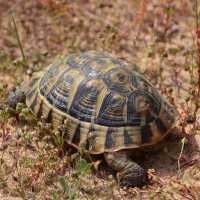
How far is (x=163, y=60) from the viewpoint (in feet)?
20.4

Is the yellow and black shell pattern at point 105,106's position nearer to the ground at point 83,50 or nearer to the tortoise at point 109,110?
the tortoise at point 109,110

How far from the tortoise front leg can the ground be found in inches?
3.3

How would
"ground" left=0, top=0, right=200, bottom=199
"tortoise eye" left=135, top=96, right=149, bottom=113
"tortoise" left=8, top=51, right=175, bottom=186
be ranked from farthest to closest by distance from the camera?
"tortoise eye" left=135, top=96, right=149, bottom=113 < "tortoise" left=8, top=51, right=175, bottom=186 < "ground" left=0, top=0, right=200, bottom=199

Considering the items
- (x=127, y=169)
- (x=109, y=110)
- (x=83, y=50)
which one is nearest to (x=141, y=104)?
(x=109, y=110)

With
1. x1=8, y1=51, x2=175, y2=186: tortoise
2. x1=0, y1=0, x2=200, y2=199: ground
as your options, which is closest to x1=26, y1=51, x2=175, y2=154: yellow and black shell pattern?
x1=8, y1=51, x2=175, y2=186: tortoise

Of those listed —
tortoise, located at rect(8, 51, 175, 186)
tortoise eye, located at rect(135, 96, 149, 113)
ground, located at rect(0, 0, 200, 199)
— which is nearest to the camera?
ground, located at rect(0, 0, 200, 199)

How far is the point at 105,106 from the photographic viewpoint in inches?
180

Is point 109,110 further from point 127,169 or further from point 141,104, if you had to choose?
point 127,169

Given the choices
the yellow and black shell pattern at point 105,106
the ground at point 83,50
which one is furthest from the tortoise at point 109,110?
the ground at point 83,50

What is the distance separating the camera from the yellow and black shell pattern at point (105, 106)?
451 centimetres

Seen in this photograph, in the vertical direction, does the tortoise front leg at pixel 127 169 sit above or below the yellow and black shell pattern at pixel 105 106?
below

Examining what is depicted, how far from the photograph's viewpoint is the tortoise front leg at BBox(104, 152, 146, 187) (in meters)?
4.38

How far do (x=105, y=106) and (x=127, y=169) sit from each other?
24.5 inches

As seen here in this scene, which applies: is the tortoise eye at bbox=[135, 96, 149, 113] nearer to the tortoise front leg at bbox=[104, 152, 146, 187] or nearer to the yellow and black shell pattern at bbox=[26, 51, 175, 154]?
the yellow and black shell pattern at bbox=[26, 51, 175, 154]
